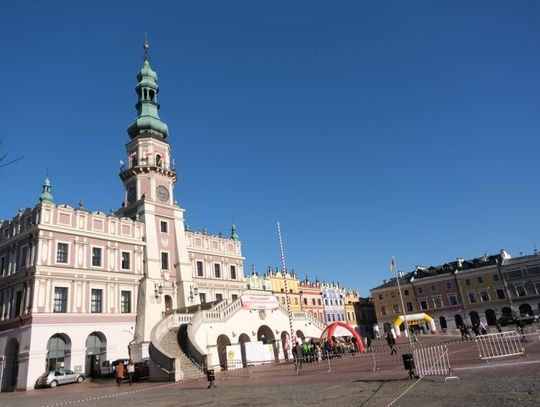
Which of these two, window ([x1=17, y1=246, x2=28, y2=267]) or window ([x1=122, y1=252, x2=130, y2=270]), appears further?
window ([x1=122, y1=252, x2=130, y2=270])

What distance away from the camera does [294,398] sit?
1362 cm

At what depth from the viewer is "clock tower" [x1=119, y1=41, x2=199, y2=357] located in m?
41.5

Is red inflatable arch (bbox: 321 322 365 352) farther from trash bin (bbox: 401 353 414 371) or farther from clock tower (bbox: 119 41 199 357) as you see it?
trash bin (bbox: 401 353 414 371)

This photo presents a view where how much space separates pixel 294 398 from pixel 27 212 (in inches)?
1306

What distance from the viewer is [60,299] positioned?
35.0m

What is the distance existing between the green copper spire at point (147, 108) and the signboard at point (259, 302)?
2226 cm

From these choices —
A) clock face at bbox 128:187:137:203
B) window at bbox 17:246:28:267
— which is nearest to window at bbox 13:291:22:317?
window at bbox 17:246:28:267

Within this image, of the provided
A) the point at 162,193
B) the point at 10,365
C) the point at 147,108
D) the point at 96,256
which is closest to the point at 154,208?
the point at 162,193

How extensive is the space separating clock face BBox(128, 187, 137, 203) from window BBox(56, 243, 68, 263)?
404 inches

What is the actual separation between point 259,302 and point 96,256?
50.8ft

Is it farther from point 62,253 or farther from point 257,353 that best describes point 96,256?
point 257,353

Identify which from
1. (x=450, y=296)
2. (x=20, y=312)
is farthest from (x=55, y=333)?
(x=450, y=296)

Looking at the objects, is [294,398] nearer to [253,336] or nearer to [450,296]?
[253,336]

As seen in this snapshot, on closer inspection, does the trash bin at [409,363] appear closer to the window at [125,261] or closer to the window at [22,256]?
the window at [125,261]
